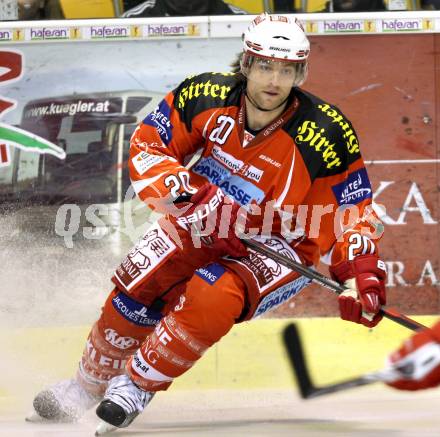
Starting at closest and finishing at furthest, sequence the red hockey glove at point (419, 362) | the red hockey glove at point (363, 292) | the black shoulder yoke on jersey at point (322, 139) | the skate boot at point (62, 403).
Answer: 1. the red hockey glove at point (419, 362)
2. the red hockey glove at point (363, 292)
3. the black shoulder yoke on jersey at point (322, 139)
4. the skate boot at point (62, 403)

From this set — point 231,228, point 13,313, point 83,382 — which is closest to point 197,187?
point 231,228

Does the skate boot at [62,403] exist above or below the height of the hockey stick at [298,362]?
below

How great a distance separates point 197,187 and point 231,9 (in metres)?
2.09

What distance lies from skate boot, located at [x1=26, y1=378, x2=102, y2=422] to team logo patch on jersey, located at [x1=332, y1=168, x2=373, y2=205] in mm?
1326

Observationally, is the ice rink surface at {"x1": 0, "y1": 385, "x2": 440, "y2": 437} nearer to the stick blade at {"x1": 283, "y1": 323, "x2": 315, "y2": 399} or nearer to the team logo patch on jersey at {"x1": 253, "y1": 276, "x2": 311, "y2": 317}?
the stick blade at {"x1": 283, "y1": 323, "x2": 315, "y2": 399}

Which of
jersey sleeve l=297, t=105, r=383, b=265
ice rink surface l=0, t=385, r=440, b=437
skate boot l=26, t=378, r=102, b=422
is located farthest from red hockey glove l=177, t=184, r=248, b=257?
skate boot l=26, t=378, r=102, b=422

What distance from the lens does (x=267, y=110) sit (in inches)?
184

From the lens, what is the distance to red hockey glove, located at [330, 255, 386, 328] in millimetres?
4410

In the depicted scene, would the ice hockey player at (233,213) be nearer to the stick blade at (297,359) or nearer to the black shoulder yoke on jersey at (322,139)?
the black shoulder yoke on jersey at (322,139)

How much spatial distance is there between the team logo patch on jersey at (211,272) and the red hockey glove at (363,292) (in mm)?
451

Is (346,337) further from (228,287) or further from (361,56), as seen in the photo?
(228,287)

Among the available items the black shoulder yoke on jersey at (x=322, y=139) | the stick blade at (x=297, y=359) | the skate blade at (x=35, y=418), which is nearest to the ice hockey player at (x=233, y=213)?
the black shoulder yoke on jersey at (x=322, y=139)

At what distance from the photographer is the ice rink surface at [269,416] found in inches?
182

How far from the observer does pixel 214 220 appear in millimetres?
4590
